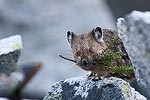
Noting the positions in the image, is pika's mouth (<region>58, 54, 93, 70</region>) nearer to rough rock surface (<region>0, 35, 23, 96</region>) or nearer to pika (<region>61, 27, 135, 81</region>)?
pika (<region>61, 27, 135, 81</region>)

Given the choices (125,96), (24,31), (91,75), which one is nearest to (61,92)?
(91,75)

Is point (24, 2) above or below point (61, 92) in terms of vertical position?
above

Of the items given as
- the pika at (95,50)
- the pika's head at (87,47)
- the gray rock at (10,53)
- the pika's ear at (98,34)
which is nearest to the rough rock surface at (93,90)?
the pika at (95,50)

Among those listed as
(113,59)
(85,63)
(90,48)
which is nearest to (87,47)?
(90,48)

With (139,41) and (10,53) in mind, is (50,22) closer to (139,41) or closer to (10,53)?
(10,53)

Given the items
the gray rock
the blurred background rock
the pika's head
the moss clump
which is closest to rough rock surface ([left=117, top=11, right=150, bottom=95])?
the pika's head

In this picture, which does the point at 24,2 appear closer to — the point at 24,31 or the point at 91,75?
the point at 24,31
